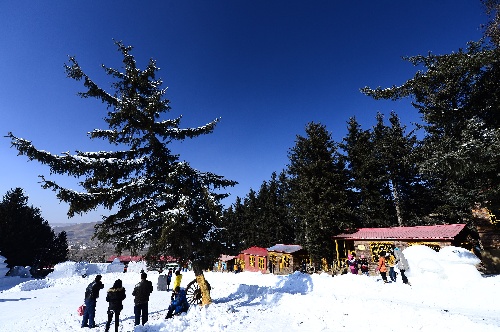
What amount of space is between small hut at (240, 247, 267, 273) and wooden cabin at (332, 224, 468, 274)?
14463mm

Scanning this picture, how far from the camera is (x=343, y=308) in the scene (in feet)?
31.5

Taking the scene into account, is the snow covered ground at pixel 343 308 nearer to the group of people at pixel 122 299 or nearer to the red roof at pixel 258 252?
the group of people at pixel 122 299

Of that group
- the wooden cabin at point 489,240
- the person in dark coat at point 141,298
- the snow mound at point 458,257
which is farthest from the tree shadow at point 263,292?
the wooden cabin at point 489,240

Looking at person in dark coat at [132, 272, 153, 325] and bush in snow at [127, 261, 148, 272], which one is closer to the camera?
person in dark coat at [132, 272, 153, 325]

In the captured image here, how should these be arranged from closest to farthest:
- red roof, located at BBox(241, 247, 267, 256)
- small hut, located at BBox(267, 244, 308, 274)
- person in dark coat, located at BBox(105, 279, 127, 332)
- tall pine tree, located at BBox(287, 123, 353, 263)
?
person in dark coat, located at BBox(105, 279, 127, 332) → tall pine tree, located at BBox(287, 123, 353, 263) → small hut, located at BBox(267, 244, 308, 274) → red roof, located at BBox(241, 247, 267, 256)

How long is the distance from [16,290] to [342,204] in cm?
3315

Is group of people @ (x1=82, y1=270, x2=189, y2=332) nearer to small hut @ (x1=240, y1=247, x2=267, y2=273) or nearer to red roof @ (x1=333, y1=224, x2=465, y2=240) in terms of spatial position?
red roof @ (x1=333, y1=224, x2=465, y2=240)

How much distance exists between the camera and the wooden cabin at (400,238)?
788 inches

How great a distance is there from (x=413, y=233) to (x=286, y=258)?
1556cm

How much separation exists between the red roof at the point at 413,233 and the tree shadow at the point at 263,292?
28.4 feet

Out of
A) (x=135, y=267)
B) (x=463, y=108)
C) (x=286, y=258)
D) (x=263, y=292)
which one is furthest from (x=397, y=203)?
(x=135, y=267)

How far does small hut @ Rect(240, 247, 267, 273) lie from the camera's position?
39188mm

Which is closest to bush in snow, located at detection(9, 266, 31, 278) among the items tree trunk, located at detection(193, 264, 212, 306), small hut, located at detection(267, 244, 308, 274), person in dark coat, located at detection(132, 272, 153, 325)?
small hut, located at detection(267, 244, 308, 274)

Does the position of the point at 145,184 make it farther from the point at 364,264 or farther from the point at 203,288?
the point at 364,264
